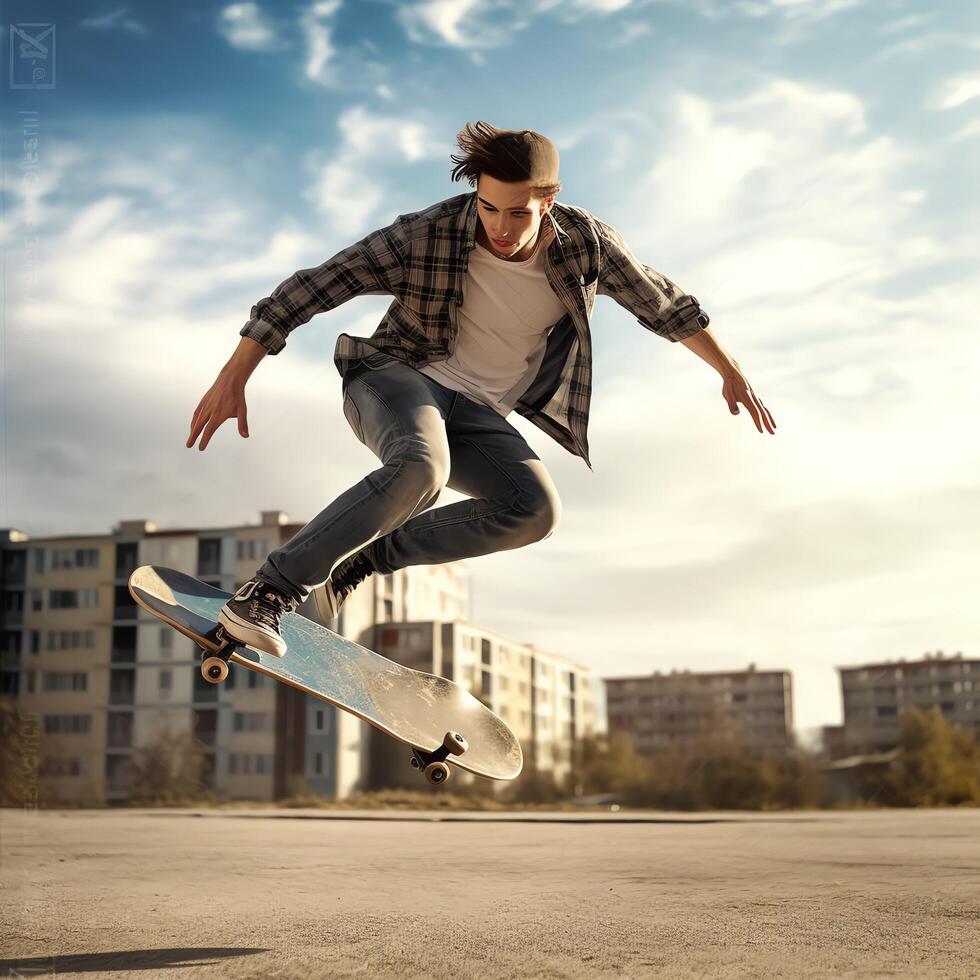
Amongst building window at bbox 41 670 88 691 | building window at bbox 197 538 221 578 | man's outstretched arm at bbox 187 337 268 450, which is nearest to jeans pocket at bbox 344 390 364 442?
man's outstretched arm at bbox 187 337 268 450

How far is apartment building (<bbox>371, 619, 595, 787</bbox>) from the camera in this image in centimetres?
4425

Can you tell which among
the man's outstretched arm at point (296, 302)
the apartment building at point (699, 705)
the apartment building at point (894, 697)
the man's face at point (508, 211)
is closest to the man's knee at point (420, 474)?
the man's outstretched arm at point (296, 302)

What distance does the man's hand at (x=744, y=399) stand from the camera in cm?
378

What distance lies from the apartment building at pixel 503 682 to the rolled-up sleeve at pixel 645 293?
1429 inches

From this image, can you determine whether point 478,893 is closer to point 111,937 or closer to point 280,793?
point 111,937

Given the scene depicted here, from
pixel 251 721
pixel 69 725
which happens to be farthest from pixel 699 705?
pixel 69 725

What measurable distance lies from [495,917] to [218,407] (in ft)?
7.36

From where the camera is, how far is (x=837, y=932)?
3.47m

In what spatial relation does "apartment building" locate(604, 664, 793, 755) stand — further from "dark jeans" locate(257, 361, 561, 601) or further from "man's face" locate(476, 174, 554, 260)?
"man's face" locate(476, 174, 554, 260)

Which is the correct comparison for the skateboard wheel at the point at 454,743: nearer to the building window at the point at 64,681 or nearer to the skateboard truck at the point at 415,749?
the skateboard truck at the point at 415,749

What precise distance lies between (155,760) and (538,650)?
21119 mm

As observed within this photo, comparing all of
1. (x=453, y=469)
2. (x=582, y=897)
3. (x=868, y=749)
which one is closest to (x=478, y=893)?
(x=582, y=897)

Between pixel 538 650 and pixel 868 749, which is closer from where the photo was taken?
pixel 868 749

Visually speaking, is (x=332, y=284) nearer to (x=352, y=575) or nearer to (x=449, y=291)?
(x=449, y=291)
